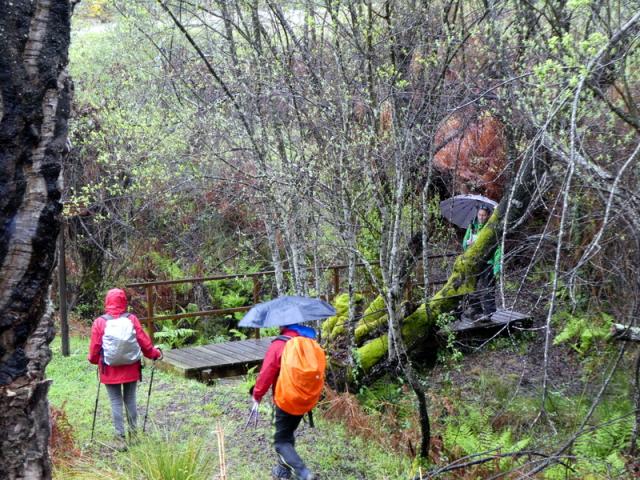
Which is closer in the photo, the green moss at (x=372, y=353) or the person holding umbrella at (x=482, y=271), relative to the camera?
the green moss at (x=372, y=353)

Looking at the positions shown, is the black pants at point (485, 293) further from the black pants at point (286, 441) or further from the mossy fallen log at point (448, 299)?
the black pants at point (286, 441)

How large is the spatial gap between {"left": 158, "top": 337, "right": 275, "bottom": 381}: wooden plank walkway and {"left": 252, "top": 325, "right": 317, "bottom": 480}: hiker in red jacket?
13.6 feet

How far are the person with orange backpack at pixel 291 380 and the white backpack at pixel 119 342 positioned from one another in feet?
4.48

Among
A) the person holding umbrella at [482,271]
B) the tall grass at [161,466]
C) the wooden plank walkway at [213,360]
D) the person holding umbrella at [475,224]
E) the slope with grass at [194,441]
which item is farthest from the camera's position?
the person holding umbrella at [475,224]

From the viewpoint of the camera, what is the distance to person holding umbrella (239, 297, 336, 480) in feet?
19.3

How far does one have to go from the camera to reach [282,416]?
6254 mm

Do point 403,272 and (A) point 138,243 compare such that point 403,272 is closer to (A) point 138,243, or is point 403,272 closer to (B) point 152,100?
(B) point 152,100

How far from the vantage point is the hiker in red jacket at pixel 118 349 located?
662 centimetres

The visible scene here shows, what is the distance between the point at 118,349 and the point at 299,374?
74.7 inches

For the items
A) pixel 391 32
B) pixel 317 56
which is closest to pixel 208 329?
pixel 317 56

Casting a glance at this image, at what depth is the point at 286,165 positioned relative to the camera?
9.05m

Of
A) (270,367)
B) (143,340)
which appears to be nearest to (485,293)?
(270,367)

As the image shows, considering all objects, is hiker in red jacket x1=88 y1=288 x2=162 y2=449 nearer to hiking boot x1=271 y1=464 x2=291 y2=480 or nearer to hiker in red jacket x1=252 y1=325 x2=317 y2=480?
hiker in red jacket x1=252 y1=325 x2=317 y2=480

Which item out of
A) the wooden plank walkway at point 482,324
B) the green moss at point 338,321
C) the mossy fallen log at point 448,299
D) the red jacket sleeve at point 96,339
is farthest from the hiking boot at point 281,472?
the wooden plank walkway at point 482,324
